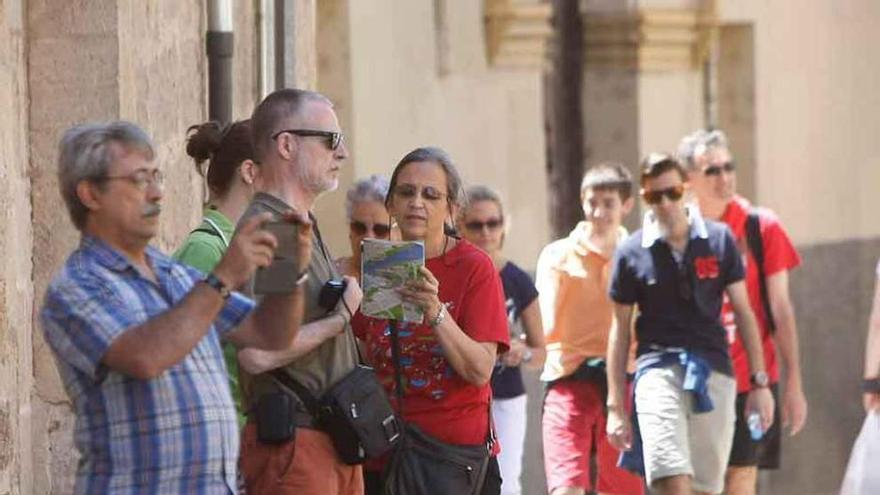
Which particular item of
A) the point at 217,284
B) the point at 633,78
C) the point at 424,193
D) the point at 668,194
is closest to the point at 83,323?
the point at 217,284

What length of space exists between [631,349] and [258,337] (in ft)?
17.9

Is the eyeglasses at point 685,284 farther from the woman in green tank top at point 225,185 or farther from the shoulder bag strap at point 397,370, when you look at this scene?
the woman in green tank top at point 225,185

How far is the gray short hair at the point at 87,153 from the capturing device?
599cm

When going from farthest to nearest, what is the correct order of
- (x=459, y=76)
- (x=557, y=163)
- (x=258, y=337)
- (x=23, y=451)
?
(x=557, y=163), (x=459, y=76), (x=23, y=451), (x=258, y=337)

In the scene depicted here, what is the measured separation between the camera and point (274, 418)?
23.3 feet

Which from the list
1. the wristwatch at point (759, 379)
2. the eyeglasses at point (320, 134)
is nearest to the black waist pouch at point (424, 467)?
the eyeglasses at point (320, 134)

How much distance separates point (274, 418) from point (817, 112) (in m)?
10.7

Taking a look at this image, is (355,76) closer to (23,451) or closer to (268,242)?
(23,451)

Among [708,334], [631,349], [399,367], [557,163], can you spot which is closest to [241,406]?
[399,367]

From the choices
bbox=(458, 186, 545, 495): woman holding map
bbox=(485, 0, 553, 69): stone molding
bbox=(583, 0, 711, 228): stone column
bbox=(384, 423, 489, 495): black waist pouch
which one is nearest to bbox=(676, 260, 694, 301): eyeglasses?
bbox=(458, 186, 545, 495): woman holding map

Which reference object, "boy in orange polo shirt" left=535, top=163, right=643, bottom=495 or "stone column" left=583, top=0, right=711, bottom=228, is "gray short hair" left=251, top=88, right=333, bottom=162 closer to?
"boy in orange polo shirt" left=535, top=163, right=643, bottom=495

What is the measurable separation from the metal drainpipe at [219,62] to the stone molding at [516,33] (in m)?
4.68

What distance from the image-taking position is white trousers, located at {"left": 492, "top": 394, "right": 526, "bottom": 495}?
11148 millimetres

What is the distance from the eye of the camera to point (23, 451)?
29.0 feet
